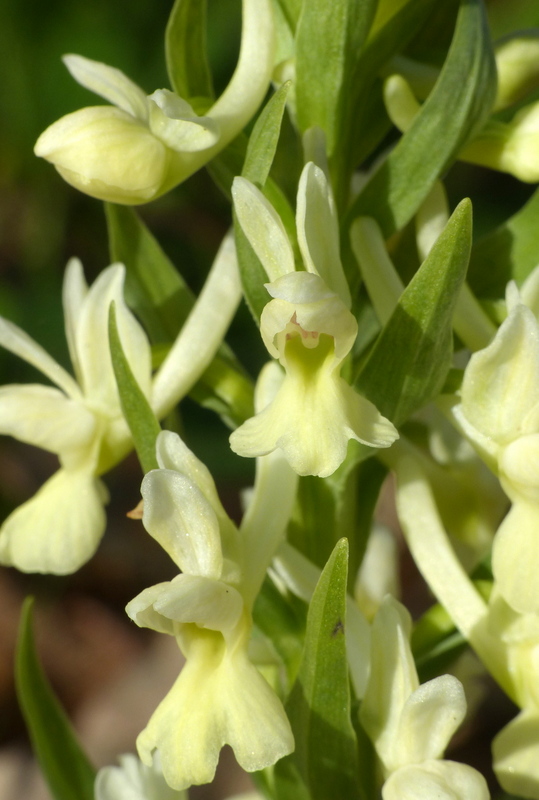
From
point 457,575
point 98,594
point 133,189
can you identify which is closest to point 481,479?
point 457,575

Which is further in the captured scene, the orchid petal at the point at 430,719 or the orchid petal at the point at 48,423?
Answer: the orchid petal at the point at 48,423

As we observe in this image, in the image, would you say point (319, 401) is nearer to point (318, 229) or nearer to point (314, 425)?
point (314, 425)

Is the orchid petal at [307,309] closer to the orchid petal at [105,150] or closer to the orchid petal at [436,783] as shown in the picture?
the orchid petal at [105,150]

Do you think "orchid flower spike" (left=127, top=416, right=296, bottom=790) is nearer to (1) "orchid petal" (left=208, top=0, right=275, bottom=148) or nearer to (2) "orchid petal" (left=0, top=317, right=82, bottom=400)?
(2) "orchid petal" (left=0, top=317, right=82, bottom=400)

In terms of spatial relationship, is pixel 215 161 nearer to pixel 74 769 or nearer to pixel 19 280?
pixel 74 769

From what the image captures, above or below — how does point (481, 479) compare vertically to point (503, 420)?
below

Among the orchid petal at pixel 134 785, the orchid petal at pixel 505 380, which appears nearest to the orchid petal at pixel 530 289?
the orchid petal at pixel 505 380
